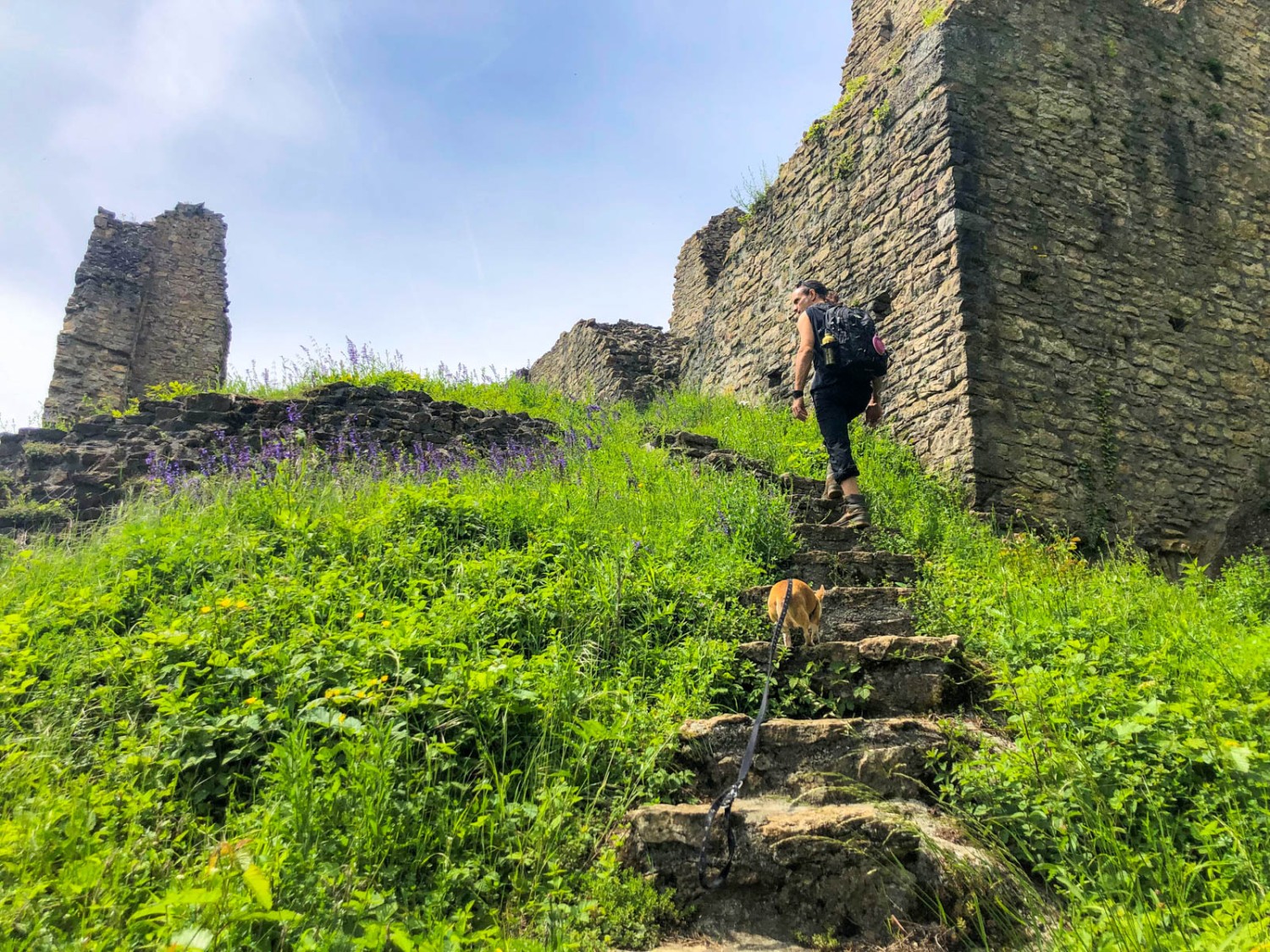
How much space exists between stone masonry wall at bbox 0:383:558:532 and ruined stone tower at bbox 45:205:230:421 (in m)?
5.82

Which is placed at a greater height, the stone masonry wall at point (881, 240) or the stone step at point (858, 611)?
the stone masonry wall at point (881, 240)

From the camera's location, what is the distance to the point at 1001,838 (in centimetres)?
266

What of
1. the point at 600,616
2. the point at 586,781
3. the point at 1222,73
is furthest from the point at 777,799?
the point at 1222,73

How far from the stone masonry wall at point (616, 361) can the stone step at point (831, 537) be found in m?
7.04

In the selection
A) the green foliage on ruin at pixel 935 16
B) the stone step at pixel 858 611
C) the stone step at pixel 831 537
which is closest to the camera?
the stone step at pixel 858 611

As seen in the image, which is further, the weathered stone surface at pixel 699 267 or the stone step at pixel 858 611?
the weathered stone surface at pixel 699 267

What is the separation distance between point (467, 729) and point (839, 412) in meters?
4.32

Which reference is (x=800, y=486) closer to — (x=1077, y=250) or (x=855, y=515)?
(x=855, y=515)

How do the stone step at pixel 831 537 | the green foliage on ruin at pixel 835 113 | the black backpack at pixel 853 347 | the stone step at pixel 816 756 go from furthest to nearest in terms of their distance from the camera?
1. the green foliage on ruin at pixel 835 113
2. the black backpack at pixel 853 347
3. the stone step at pixel 831 537
4. the stone step at pixel 816 756

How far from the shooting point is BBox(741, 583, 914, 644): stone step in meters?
4.44

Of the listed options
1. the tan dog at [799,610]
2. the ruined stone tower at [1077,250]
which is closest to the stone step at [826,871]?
the tan dog at [799,610]

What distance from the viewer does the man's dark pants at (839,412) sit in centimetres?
626

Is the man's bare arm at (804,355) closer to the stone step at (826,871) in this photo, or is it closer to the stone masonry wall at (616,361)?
the stone step at (826,871)

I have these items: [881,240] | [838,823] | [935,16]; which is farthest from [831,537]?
[935,16]
